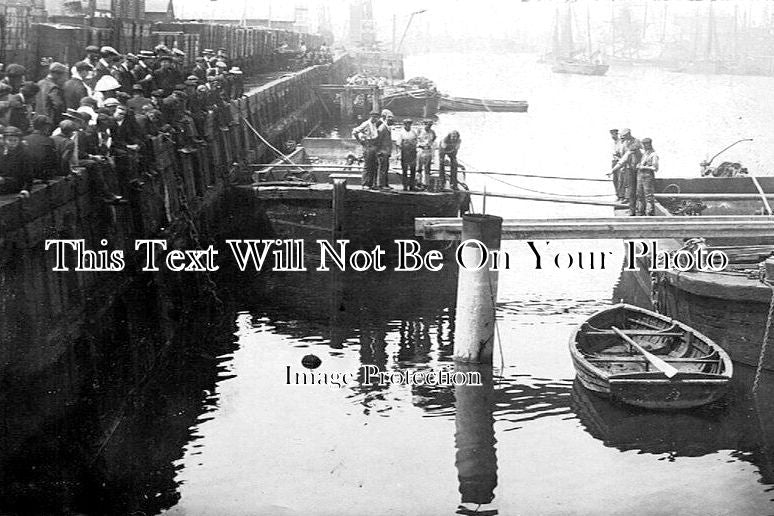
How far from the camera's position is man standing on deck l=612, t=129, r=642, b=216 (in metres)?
22.1

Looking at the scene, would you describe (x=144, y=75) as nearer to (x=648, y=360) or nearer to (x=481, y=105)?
(x=648, y=360)

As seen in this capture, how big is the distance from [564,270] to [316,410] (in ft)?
37.4

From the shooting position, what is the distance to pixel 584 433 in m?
14.1

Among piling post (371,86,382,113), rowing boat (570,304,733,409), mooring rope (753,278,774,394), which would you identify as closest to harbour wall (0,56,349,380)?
rowing boat (570,304,733,409)

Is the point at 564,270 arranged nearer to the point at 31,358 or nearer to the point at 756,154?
the point at 31,358

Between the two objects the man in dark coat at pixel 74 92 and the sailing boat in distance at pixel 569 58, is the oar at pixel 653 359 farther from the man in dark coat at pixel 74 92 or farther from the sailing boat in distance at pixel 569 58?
the sailing boat in distance at pixel 569 58

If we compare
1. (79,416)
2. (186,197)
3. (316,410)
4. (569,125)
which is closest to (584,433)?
(316,410)

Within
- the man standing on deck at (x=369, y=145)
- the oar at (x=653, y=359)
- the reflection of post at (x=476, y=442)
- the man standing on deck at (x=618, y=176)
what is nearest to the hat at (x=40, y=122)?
the reflection of post at (x=476, y=442)

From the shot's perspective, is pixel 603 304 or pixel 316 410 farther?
pixel 603 304

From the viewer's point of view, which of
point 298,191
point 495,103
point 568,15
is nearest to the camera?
point 298,191

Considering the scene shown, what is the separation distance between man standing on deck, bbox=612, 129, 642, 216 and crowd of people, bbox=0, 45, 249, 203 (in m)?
11.1

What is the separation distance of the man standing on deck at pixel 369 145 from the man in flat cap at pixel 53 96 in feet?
26.8

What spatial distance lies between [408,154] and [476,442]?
10430 mm

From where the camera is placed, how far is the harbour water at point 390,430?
1195 centimetres
